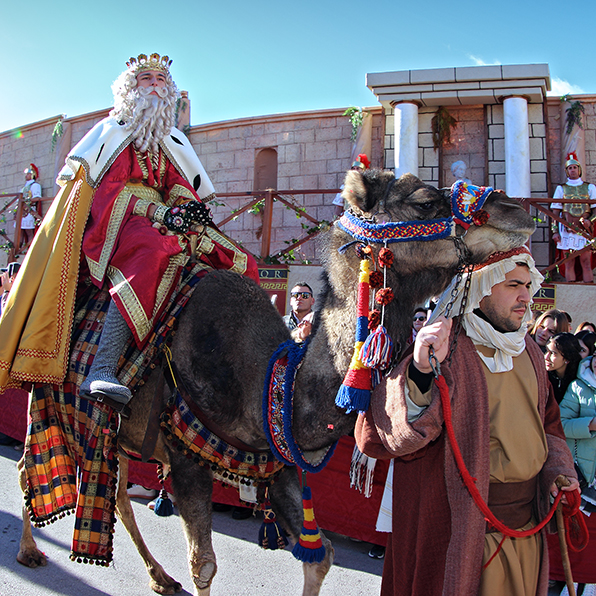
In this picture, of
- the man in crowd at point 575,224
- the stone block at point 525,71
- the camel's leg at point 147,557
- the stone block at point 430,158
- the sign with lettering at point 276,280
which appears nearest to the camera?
the camel's leg at point 147,557

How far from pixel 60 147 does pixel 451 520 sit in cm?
1658

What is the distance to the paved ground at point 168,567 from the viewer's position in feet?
12.5

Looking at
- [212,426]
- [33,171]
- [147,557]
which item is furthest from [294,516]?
[33,171]

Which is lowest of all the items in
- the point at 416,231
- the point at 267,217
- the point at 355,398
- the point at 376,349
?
the point at 355,398

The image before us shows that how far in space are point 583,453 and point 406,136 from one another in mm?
9030

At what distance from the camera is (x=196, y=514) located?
2869 millimetres

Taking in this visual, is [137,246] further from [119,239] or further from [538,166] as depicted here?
[538,166]

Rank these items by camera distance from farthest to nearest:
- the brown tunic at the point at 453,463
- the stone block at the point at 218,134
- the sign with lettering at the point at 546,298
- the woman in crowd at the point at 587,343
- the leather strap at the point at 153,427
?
1. the stone block at the point at 218,134
2. the sign with lettering at the point at 546,298
3. the woman in crowd at the point at 587,343
4. the leather strap at the point at 153,427
5. the brown tunic at the point at 453,463

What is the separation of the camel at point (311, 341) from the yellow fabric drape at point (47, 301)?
599 millimetres

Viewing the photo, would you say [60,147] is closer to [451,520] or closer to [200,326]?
[200,326]

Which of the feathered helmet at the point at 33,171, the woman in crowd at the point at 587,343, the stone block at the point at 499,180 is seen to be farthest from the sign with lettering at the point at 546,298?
Result: the feathered helmet at the point at 33,171

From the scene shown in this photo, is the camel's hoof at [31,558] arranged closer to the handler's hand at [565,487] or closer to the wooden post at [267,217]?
the handler's hand at [565,487]

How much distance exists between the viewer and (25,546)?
13.2 feet

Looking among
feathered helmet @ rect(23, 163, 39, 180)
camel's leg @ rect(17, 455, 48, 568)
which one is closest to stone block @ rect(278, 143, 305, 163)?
feathered helmet @ rect(23, 163, 39, 180)
